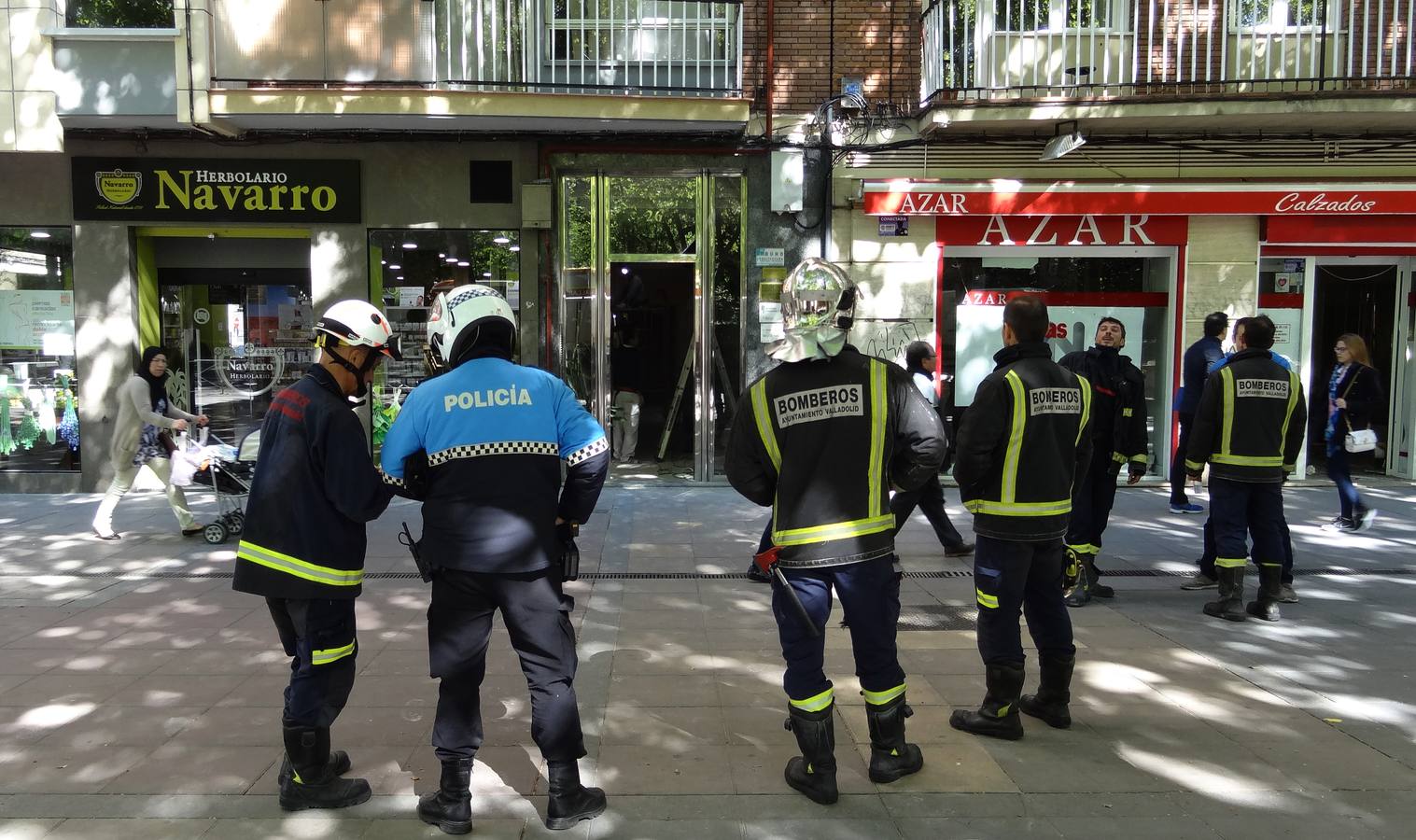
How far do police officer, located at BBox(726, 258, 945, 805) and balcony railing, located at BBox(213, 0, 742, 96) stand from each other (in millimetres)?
6802

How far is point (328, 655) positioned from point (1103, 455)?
4.98 meters

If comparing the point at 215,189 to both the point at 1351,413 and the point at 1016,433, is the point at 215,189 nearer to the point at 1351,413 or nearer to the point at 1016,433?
the point at 1016,433

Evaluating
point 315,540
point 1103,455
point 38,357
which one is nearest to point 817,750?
point 315,540

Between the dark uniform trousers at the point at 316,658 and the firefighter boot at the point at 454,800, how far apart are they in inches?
19.8

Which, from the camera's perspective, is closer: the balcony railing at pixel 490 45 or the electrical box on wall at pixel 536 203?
the balcony railing at pixel 490 45

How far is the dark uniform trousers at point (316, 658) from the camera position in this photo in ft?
11.8

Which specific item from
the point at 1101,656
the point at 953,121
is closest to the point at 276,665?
the point at 1101,656

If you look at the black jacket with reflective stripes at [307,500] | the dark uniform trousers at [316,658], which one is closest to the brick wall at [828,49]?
the black jacket with reflective stripes at [307,500]

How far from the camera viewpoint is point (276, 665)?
534 centimetres

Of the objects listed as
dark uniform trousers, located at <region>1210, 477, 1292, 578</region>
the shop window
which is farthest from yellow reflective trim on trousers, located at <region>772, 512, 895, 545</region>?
the shop window

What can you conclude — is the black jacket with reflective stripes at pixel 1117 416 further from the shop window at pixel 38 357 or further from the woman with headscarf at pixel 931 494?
the shop window at pixel 38 357

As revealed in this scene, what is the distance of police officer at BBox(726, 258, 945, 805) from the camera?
3684 millimetres

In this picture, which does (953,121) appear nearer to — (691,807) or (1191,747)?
(1191,747)

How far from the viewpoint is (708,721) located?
179 inches
